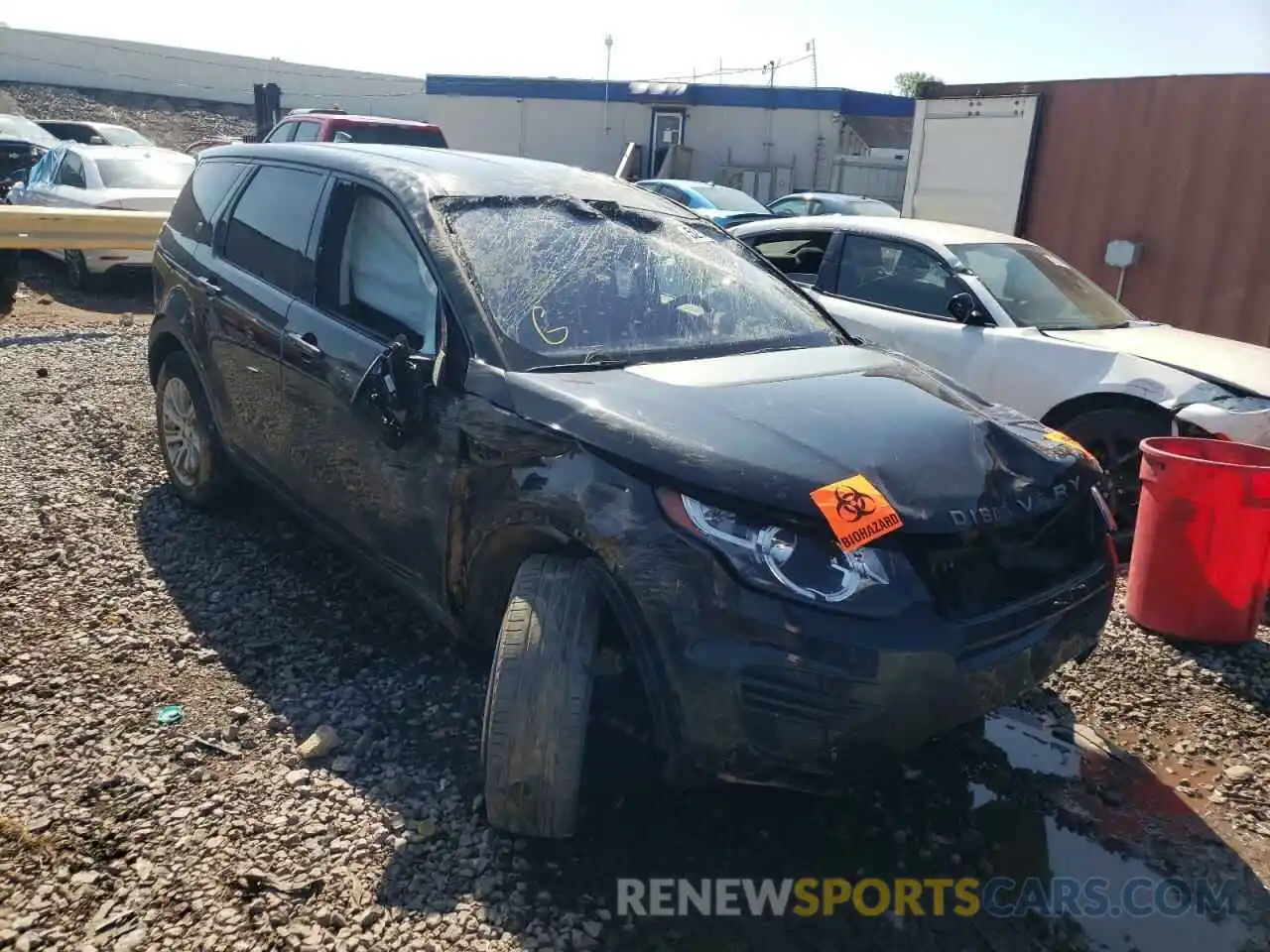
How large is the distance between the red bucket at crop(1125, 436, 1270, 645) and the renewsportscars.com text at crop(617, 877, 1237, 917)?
1600mm

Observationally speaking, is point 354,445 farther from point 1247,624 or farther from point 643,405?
point 1247,624

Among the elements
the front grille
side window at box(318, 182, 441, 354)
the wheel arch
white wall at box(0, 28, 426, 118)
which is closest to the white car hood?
the wheel arch

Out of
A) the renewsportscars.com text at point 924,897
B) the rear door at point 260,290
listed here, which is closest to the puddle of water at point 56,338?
the rear door at point 260,290

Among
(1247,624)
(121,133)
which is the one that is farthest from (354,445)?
(121,133)

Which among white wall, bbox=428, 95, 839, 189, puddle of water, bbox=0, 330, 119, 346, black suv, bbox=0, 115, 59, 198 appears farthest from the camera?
white wall, bbox=428, 95, 839, 189

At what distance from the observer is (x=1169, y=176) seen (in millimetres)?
8797

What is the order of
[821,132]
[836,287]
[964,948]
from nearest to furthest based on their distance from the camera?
[964,948] → [836,287] → [821,132]

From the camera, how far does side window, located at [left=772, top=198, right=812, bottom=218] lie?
15.2 metres

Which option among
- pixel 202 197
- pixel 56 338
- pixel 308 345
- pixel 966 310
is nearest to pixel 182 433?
pixel 202 197

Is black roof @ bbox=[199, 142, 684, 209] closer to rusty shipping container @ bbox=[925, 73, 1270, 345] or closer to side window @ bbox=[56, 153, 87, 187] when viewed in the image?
rusty shipping container @ bbox=[925, 73, 1270, 345]

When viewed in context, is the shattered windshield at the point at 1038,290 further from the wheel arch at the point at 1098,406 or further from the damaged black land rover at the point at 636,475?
the damaged black land rover at the point at 636,475

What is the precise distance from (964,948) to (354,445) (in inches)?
94.9

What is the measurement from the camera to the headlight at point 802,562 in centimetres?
247

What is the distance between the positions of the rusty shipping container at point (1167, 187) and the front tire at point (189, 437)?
7.91 metres
